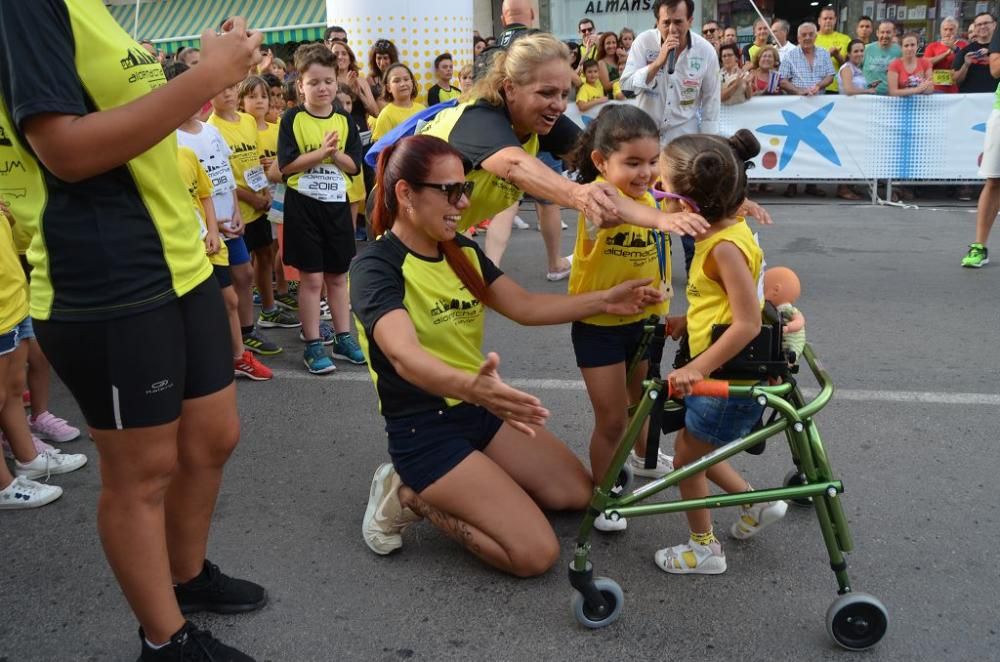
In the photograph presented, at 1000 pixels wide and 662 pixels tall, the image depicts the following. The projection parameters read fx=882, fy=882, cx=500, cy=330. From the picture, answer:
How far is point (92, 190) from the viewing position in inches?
76.2

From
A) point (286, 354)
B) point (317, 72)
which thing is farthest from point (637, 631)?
point (317, 72)

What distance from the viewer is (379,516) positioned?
3.02 metres

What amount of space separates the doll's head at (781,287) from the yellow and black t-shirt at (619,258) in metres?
0.41

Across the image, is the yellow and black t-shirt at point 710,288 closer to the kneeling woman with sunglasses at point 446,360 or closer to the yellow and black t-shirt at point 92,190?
the kneeling woman with sunglasses at point 446,360

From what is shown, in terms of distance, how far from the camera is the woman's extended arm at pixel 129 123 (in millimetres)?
1789

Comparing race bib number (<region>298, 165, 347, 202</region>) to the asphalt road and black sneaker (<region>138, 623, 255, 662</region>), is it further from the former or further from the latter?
black sneaker (<region>138, 623, 255, 662</region>)

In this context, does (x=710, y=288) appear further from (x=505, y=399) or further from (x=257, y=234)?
(x=257, y=234)

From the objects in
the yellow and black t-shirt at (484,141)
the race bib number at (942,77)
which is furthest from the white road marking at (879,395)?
the race bib number at (942,77)

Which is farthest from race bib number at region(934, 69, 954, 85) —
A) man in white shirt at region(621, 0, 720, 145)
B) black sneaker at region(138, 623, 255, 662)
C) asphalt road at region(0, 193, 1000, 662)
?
black sneaker at region(138, 623, 255, 662)

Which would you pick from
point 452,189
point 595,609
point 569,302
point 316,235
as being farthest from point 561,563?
point 316,235

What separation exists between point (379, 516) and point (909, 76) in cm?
939

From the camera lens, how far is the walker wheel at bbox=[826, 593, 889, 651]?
7.73 ft

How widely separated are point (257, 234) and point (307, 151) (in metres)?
0.93

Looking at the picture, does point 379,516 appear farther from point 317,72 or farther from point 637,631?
point 317,72
